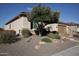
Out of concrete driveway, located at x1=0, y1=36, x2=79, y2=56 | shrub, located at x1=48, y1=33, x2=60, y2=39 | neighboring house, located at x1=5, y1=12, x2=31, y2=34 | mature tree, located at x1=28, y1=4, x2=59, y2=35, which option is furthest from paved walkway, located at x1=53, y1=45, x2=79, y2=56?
neighboring house, located at x1=5, y1=12, x2=31, y2=34

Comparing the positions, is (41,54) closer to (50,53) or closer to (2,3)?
(50,53)

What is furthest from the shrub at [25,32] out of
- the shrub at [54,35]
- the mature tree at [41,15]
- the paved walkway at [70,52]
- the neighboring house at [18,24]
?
the paved walkway at [70,52]

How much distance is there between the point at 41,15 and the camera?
37.2 ft

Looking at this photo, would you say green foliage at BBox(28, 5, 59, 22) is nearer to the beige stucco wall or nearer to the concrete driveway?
the beige stucco wall

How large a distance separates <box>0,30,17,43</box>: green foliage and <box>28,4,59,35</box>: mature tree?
1.19 ft

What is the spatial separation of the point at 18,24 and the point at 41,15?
396mm

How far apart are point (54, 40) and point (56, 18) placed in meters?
0.35

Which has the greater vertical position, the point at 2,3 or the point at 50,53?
the point at 2,3

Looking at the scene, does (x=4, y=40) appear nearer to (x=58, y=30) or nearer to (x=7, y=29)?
(x=7, y=29)

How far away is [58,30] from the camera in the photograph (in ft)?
37.3

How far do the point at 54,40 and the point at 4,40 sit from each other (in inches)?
31.3

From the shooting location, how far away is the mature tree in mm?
11336

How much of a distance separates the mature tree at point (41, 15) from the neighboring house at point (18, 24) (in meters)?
0.08

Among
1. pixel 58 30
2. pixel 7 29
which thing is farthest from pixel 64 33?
pixel 7 29
